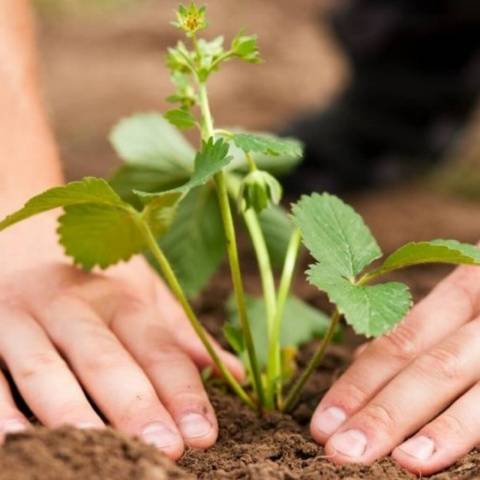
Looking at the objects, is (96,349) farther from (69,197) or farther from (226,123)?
(226,123)

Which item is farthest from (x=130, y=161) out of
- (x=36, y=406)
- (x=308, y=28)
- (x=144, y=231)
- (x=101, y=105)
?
(x=308, y=28)

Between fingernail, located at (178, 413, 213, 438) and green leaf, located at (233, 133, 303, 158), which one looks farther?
fingernail, located at (178, 413, 213, 438)

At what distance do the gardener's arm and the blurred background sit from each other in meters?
1.03

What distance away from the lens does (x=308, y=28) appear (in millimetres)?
5590

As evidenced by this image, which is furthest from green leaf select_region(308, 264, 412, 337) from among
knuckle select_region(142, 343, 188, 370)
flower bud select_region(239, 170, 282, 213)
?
knuckle select_region(142, 343, 188, 370)

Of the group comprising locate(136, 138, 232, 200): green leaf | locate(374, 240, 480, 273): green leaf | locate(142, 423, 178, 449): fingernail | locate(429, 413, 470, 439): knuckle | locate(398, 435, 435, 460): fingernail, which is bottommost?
locate(398, 435, 435, 460): fingernail

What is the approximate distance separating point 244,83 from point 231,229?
131 inches

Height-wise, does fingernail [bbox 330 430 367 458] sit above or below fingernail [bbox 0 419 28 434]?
below

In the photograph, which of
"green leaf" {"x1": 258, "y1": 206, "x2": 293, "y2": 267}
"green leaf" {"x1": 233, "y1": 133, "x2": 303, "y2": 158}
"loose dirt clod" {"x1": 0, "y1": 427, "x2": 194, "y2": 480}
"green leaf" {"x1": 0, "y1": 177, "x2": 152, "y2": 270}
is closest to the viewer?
"loose dirt clod" {"x1": 0, "y1": 427, "x2": 194, "y2": 480}

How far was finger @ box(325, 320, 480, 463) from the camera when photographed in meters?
1.18

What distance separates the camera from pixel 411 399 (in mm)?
1221

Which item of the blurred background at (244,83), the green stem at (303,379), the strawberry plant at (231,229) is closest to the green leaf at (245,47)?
the strawberry plant at (231,229)

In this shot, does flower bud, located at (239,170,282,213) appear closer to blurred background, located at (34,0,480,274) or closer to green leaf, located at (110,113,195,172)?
green leaf, located at (110,113,195,172)

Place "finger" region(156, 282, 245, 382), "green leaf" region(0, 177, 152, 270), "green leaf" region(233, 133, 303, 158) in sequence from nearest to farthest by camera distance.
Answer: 1. "green leaf" region(233, 133, 303, 158)
2. "green leaf" region(0, 177, 152, 270)
3. "finger" region(156, 282, 245, 382)
